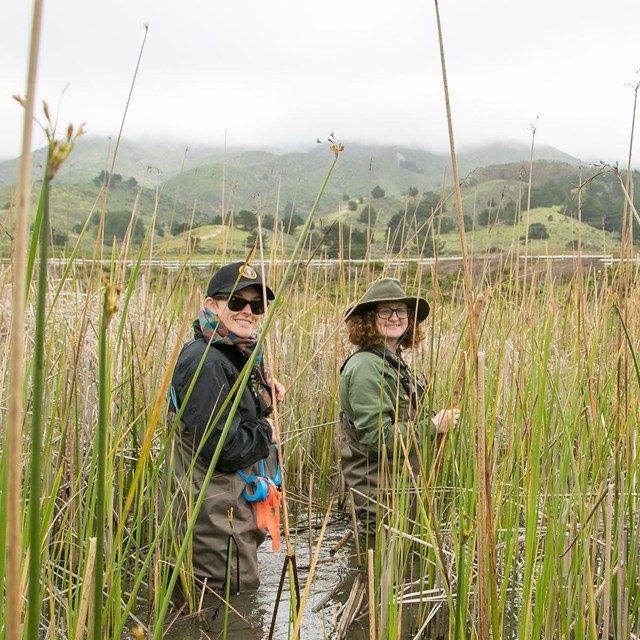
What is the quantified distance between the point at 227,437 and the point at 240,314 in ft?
1.83

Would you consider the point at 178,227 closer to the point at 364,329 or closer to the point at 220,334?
the point at 364,329

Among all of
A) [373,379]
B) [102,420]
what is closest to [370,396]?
[373,379]

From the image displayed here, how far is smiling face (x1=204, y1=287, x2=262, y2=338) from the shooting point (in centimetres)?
328

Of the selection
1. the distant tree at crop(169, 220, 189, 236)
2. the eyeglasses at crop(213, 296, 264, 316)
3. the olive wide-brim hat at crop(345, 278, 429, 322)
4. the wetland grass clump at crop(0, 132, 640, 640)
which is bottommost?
the wetland grass clump at crop(0, 132, 640, 640)

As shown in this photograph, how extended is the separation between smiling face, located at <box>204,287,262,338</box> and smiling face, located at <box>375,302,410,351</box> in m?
0.78

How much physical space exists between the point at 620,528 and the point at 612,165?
0.92 meters

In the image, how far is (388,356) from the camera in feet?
12.4

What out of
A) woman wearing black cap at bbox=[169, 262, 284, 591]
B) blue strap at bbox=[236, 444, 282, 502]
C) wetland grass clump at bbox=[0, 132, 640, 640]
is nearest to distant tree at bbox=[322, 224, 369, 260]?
wetland grass clump at bbox=[0, 132, 640, 640]

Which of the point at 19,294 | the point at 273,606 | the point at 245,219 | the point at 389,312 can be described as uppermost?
the point at 245,219

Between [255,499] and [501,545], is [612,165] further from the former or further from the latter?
[255,499]

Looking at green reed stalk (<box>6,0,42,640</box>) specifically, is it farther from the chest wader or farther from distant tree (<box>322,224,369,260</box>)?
the chest wader

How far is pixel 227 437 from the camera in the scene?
10.3 feet

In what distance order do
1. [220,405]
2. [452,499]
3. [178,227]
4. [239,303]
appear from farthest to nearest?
[178,227], [239,303], [220,405], [452,499]

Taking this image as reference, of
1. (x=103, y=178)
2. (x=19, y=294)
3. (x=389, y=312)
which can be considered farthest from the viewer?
(x=103, y=178)
